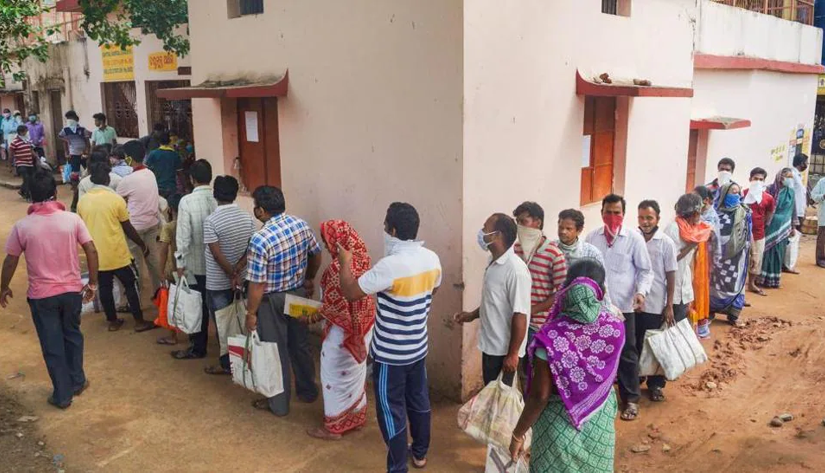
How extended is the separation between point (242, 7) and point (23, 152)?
9.91 metres

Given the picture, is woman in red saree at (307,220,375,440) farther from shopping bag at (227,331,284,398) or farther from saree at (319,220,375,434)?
shopping bag at (227,331,284,398)

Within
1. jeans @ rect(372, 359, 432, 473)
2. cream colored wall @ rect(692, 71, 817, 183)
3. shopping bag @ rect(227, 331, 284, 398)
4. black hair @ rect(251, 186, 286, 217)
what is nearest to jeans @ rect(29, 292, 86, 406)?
shopping bag @ rect(227, 331, 284, 398)

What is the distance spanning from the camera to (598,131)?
6.79m

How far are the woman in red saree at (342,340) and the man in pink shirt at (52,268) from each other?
1.99 metres

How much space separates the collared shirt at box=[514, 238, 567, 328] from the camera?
4.68 metres

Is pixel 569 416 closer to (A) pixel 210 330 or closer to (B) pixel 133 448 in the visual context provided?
(B) pixel 133 448

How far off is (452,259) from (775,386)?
10.7 ft

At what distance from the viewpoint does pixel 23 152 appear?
14617mm

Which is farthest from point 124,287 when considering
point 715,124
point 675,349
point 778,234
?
point 778,234

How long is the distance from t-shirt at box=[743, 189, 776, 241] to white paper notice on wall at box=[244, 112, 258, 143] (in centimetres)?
626

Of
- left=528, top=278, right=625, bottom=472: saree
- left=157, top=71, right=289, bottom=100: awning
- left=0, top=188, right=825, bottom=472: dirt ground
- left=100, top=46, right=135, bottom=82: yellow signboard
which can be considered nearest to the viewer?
left=528, top=278, right=625, bottom=472: saree

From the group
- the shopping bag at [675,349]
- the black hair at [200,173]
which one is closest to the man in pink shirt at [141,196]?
the black hair at [200,173]

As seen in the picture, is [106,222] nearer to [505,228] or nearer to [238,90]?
[238,90]

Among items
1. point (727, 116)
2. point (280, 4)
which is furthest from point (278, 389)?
point (727, 116)
